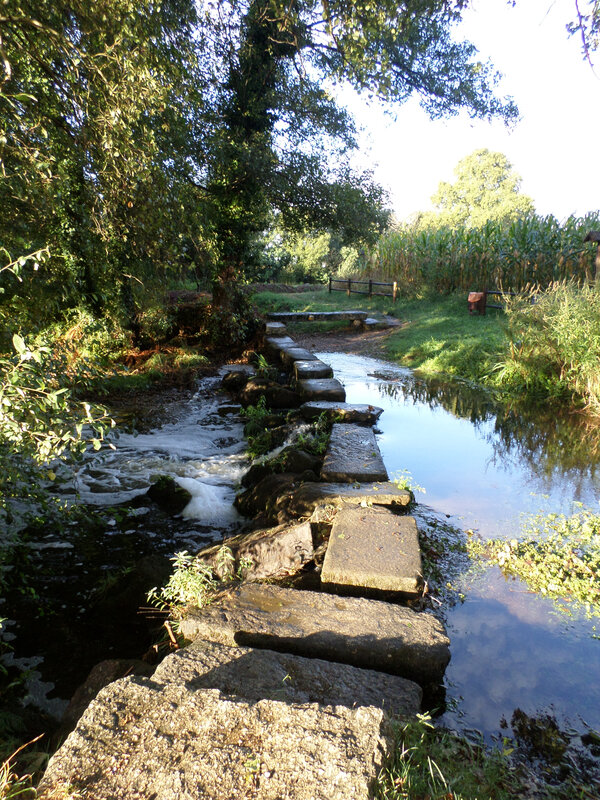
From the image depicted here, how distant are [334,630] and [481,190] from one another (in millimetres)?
54320

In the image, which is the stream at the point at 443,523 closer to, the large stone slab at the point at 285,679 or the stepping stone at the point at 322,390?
the large stone slab at the point at 285,679

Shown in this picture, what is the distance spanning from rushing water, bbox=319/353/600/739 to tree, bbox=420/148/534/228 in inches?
1747

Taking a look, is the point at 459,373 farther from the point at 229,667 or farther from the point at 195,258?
the point at 229,667

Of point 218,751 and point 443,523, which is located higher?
point 218,751

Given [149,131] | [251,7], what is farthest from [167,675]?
[251,7]

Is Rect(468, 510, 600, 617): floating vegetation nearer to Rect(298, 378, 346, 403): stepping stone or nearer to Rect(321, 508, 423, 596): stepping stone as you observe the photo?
Rect(321, 508, 423, 596): stepping stone

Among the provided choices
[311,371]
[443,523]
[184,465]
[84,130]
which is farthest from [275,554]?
[311,371]

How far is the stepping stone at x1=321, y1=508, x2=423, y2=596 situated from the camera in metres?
2.70

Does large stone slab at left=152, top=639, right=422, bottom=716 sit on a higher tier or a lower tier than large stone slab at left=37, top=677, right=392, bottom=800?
lower

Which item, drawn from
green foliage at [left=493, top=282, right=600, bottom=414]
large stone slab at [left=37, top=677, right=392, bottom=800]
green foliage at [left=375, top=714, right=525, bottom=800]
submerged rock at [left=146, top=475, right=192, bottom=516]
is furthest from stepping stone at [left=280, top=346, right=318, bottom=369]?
large stone slab at [left=37, top=677, right=392, bottom=800]

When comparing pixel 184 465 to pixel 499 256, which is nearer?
pixel 184 465

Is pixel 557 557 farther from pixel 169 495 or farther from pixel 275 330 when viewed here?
pixel 275 330

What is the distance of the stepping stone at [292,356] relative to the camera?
842cm

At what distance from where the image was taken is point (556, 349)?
7.38 m
